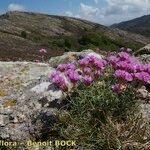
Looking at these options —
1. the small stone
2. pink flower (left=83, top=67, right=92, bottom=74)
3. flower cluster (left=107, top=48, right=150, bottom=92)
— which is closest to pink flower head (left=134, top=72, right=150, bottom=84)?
flower cluster (left=107, top=48, right=150, bottom=92)

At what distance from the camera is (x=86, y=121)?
605cm

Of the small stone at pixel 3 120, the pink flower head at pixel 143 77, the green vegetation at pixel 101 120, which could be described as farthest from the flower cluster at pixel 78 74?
the small stone at pixel 3 120

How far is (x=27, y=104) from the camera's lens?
682 centimetres

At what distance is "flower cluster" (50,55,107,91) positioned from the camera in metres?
6.29

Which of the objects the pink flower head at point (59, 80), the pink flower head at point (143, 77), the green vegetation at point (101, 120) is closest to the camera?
the green vegetation at point (101, 120)

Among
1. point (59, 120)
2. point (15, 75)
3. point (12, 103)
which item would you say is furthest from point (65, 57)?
point (59, 120)

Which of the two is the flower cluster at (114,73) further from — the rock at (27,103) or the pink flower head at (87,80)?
the rock at (27,103)

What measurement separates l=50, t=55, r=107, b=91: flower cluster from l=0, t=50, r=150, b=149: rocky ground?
419mm

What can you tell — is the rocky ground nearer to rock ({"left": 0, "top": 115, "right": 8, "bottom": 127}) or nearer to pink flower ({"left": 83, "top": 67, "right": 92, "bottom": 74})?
rock ({"left": 0, "top": 115, "right": 8, "bottom": 127})

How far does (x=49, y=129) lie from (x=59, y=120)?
227mm

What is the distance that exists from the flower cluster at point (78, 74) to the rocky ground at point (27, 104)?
0.42 meters

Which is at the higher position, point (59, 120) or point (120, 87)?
point (120, 87)

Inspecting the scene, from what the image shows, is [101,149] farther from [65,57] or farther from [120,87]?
[65,57]

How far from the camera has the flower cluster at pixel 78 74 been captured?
6291mm
